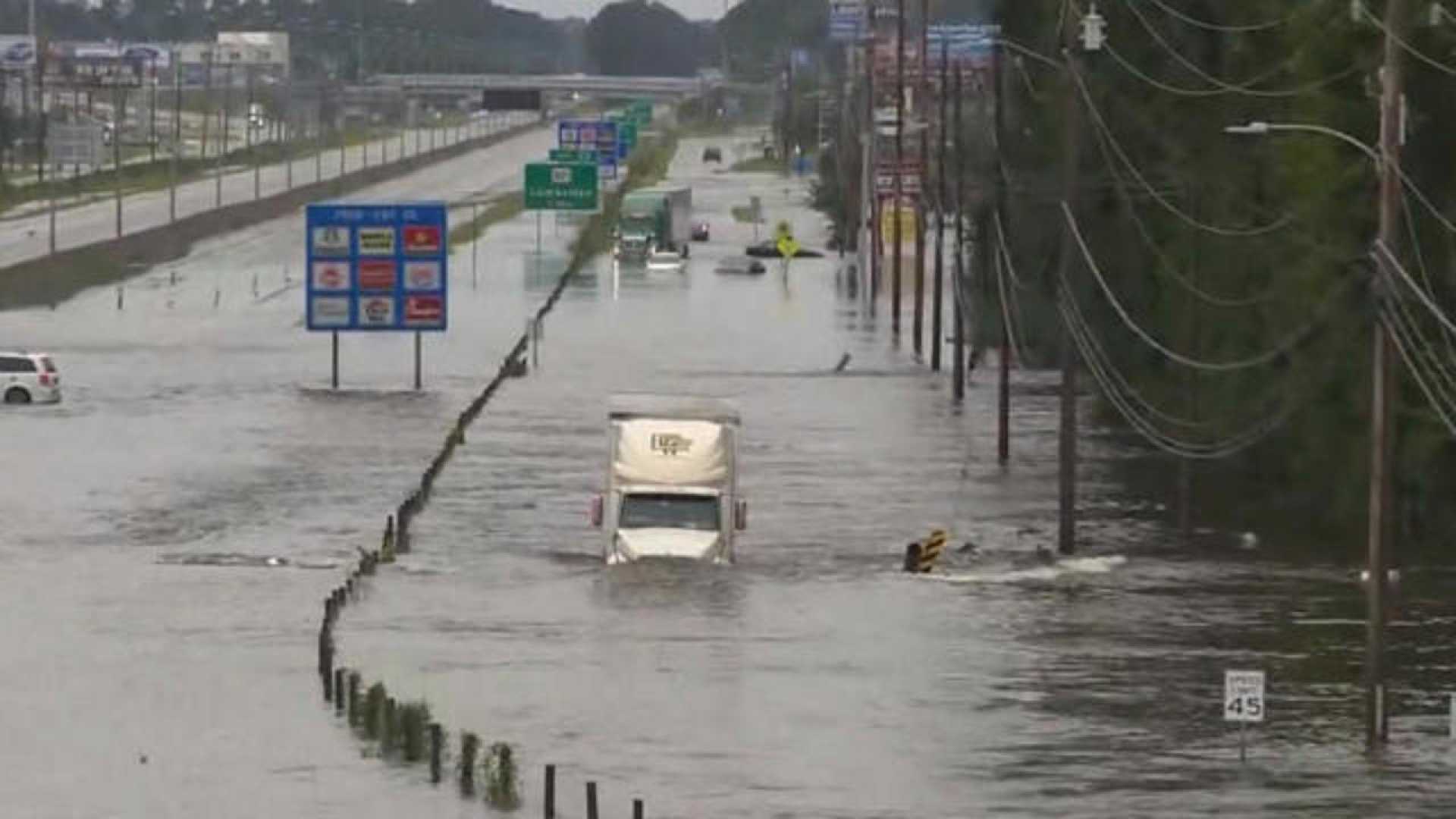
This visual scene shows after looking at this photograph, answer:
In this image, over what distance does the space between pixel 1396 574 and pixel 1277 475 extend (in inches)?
368

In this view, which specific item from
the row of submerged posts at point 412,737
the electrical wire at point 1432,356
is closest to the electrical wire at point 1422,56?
the electrical wire at point 1432,356

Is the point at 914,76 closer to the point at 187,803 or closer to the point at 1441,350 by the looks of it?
the point at 1441,350

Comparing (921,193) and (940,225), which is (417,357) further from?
(921,193)

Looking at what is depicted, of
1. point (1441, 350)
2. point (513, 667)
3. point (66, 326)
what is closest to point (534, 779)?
point (513, 667)

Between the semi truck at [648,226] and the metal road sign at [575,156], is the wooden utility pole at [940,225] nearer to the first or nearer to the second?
the metal road sign at [575,156]

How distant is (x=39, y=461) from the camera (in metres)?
65.1

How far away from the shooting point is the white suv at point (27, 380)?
7625cm

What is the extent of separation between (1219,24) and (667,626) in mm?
25065

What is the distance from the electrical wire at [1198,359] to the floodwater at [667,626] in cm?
223

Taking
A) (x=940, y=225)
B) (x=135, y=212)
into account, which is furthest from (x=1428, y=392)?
(x=135, y=212)

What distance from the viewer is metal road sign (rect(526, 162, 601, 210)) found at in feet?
401

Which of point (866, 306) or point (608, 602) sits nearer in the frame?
point (608, 602)

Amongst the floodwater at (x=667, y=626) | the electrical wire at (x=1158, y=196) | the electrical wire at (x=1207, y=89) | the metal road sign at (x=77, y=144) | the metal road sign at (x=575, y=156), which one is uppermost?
the electrical wire at (x=1207, y=89)

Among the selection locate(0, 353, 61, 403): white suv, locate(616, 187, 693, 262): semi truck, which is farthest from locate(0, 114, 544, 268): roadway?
locate(0, 353, 61, 403): white suv
